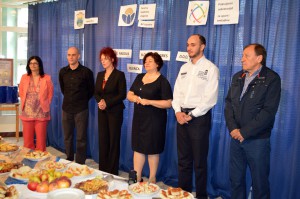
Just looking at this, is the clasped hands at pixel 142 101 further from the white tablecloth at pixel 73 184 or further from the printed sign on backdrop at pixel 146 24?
the white tablecloth at pixel 73 184

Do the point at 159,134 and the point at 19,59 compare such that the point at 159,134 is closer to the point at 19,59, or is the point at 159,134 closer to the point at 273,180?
the point at 273,180

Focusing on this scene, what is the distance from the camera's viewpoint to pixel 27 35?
6.03m

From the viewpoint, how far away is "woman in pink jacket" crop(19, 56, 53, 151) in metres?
4.01

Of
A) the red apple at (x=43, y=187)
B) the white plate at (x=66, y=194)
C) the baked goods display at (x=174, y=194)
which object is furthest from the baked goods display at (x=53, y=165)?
the baked goods display at (x=174, y=194)

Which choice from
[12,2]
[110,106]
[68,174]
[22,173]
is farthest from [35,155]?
[12,2]

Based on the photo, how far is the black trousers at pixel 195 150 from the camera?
2920 mm

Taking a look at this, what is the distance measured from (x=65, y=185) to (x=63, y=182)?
22 millimetres

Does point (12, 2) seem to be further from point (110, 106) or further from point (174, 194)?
point (174, 194)

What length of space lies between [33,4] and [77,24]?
4.34 feet

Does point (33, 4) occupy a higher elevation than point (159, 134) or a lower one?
higher

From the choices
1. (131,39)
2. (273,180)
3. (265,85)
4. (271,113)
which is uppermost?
(131,39)

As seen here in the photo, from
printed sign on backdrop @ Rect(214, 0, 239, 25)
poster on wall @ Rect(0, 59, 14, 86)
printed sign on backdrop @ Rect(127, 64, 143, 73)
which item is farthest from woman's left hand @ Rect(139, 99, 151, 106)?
poster on wall @ Rect(0, 59, 14, 86)

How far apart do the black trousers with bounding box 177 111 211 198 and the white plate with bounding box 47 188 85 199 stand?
1.58 metres

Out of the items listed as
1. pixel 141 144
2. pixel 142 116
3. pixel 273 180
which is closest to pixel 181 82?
pixel 142 116
